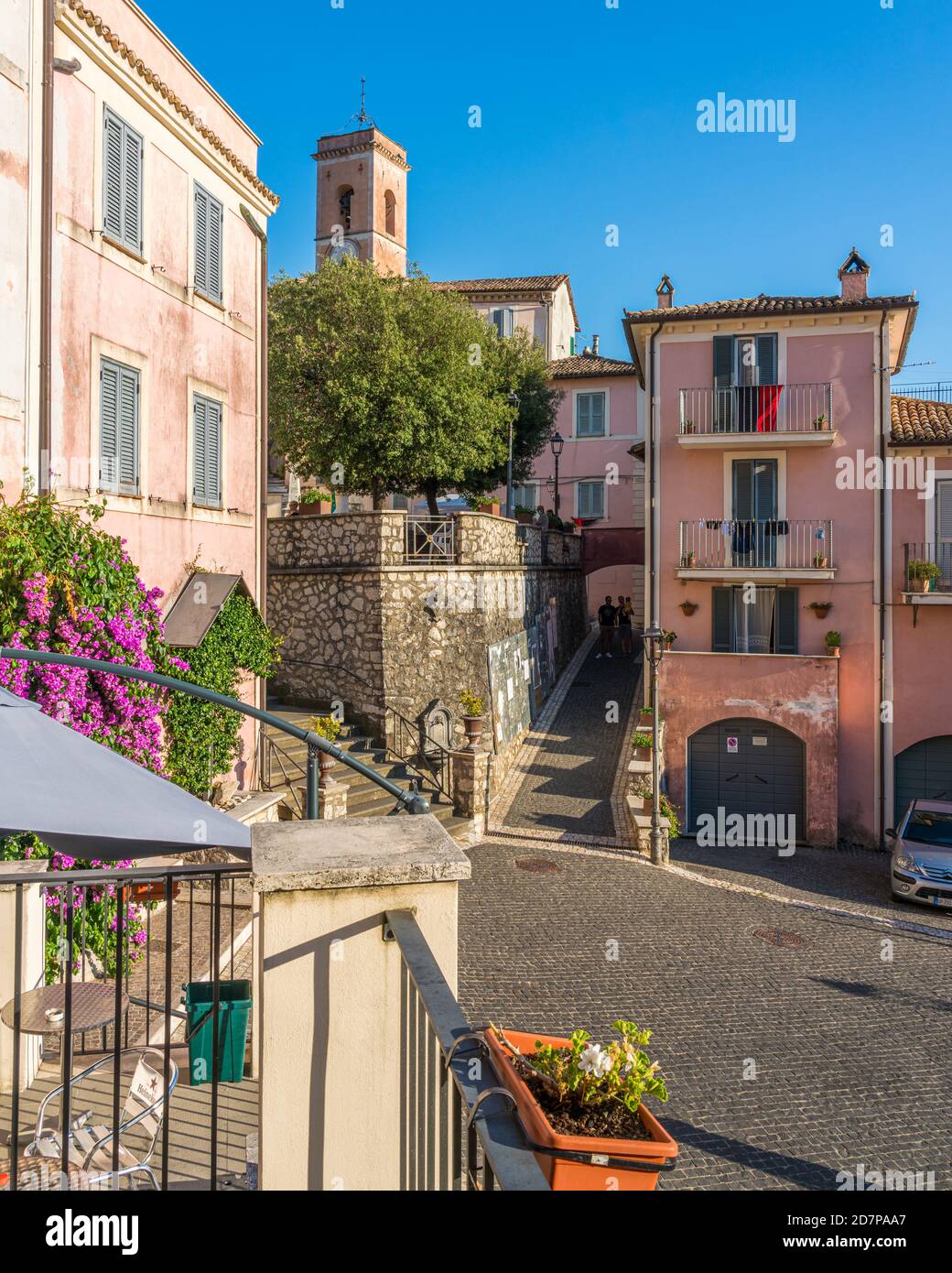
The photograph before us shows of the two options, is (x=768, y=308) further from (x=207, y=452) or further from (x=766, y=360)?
(x=207, y=452)

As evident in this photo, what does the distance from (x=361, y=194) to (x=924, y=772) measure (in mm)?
44538

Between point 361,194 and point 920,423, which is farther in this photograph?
point 361,194

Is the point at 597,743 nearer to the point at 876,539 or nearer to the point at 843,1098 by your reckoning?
the point at 876,539

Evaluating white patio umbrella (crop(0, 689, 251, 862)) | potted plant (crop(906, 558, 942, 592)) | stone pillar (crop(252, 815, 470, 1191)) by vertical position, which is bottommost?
stone pillar (crop(252, 815, 470, 1191))

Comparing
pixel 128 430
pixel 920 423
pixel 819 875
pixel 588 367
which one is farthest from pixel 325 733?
pixel 588 367

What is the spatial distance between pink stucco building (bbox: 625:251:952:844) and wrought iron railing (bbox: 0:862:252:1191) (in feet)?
51.6

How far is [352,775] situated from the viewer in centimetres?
1755

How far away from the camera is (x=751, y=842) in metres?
21.9

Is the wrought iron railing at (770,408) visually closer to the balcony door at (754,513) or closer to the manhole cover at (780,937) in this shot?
the balcony door at (754,513)

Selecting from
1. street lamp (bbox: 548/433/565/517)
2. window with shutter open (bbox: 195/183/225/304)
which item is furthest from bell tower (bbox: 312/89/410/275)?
window with shutter open (bbox: 195/183/225/304)

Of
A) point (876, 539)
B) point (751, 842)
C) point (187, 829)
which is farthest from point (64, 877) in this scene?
point (876, 539)

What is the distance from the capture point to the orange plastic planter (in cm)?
367

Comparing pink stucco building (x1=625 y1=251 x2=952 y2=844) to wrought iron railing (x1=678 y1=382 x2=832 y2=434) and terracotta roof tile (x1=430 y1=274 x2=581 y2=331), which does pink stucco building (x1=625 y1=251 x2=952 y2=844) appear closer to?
wrought iron railing (x1=678 y1=382 x2=832 y2=434)

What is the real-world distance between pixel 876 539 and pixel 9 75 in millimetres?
19615
